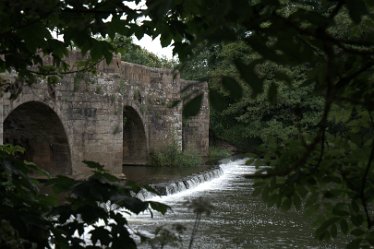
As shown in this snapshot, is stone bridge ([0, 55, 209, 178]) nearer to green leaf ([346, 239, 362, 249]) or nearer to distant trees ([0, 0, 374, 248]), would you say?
distant trees ([0, 0, 374, 248])

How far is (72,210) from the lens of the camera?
2.11 m

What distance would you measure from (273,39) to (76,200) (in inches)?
41.1

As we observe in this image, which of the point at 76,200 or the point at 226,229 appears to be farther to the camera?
the point at 226,229

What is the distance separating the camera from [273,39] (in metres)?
1.35

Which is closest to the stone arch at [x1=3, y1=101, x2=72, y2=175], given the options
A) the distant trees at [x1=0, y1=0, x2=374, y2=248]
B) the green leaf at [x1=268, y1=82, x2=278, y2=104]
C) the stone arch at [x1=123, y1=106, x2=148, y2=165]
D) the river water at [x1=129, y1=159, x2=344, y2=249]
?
the river water at [x1=129, y1=159, x2=344, y2=249]

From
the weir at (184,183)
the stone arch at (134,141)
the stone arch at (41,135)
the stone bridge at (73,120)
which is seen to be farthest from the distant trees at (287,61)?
the stone arch at (134,141)

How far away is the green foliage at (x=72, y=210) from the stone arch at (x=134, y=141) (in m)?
14.9

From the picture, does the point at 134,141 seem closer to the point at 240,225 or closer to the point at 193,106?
the point at 240,225

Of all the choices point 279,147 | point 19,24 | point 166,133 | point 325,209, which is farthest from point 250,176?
point 166,133

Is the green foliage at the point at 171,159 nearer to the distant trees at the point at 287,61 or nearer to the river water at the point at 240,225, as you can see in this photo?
the river water at the point at 240,225

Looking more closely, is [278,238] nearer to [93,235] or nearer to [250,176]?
[93,235]

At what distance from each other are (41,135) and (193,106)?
12.4 m

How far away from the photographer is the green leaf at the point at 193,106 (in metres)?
1.23

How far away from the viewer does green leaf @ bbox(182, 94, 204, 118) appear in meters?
1.23
